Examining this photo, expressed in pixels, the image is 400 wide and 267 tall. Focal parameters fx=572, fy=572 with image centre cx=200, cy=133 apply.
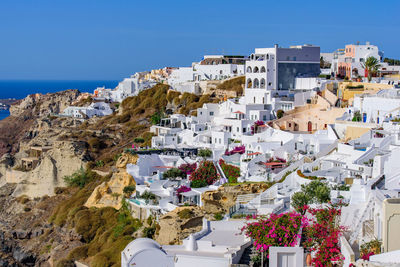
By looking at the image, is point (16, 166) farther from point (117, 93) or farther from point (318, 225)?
point (318, 225)

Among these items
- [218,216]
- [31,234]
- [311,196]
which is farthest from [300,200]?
[31,234]

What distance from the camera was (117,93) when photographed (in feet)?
217

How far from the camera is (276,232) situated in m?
12.8

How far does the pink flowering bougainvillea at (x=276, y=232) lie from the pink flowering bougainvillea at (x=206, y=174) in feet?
41.8

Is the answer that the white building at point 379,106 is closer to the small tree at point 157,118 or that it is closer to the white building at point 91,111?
the small tree at point 157,118

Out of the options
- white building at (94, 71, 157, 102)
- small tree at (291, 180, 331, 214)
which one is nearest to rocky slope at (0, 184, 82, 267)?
small tree at (291, 180, 331, 214)

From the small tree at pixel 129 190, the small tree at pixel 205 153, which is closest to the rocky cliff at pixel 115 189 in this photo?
the small tree at pixel 129 190

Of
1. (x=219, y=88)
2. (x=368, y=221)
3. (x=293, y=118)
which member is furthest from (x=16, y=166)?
(x=368, y=221)

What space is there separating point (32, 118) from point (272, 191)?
56625 millimetres

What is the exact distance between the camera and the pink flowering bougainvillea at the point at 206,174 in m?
26.3

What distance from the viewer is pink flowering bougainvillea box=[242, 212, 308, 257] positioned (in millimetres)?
12695

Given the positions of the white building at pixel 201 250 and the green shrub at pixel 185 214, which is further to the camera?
the green shrub at pixel 185 214

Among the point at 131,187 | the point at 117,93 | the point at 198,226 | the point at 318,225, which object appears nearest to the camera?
the point at 318,225

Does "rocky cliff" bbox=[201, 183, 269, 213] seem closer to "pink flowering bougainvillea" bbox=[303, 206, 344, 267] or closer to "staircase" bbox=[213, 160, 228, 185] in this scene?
"staircase" bbox=[213, 160, 228, 185]
